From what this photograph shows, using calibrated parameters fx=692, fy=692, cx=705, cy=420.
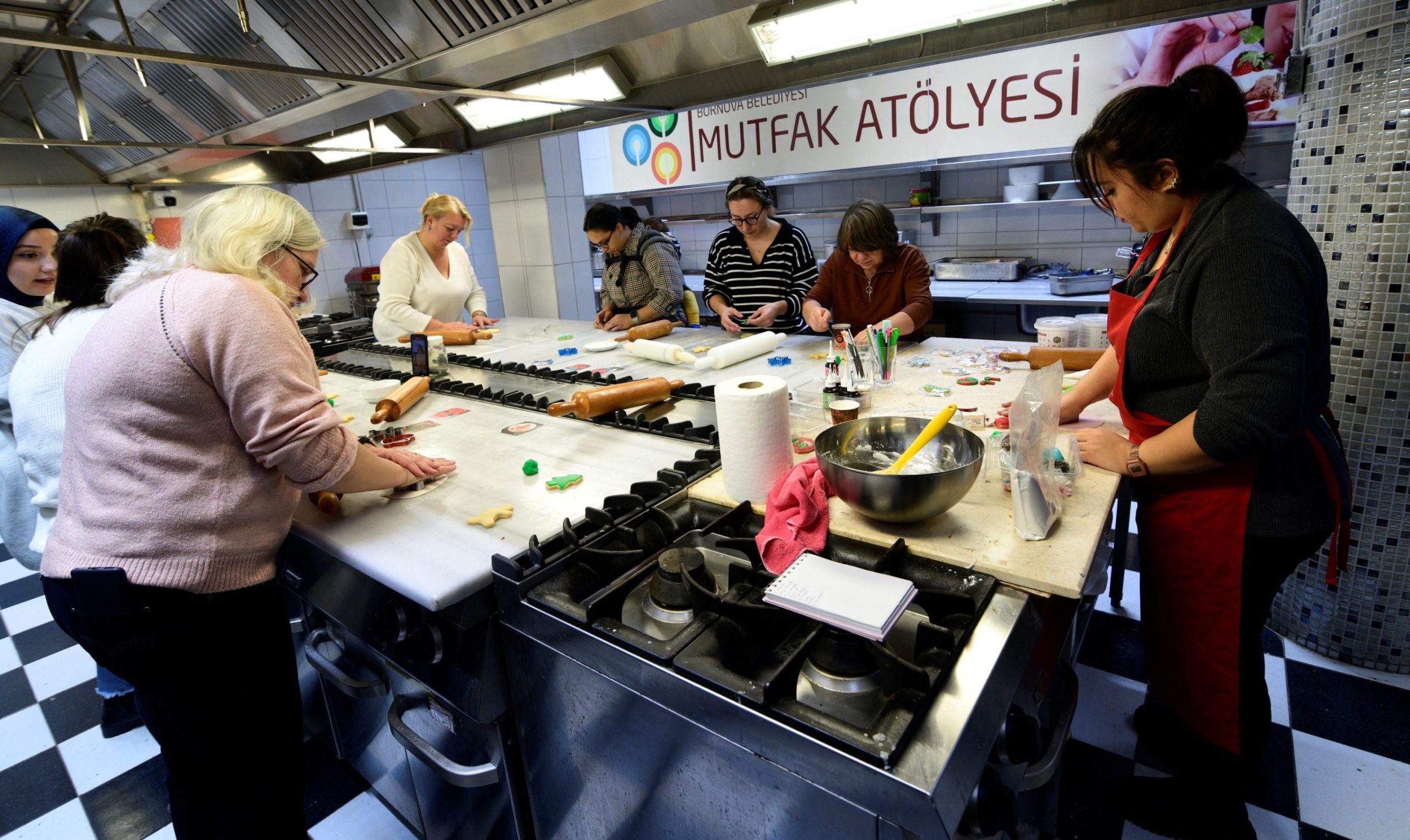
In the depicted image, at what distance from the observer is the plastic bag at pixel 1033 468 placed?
1.13m

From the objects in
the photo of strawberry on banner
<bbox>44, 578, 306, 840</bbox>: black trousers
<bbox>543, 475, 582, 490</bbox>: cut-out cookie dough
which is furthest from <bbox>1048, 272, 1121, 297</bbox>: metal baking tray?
<bbox>44, 578, 306, 840</bbox>: black trousers

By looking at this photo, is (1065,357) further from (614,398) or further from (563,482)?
(563,482)

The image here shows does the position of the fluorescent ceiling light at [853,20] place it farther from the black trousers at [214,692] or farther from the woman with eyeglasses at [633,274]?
the black trousers at [214,692]

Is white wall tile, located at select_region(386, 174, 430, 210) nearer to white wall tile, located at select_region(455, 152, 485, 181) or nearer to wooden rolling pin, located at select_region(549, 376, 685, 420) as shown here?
white wall tile, located at select_region(455, 152, 485, 181)

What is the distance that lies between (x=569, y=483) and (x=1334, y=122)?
91.7 inches

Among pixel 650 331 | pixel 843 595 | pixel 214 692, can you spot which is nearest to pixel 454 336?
pixel 650 331

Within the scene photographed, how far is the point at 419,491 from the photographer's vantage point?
1.60m

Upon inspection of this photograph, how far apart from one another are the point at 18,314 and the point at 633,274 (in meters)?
2.40

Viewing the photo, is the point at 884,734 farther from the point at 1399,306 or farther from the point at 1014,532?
the point at 1399,306

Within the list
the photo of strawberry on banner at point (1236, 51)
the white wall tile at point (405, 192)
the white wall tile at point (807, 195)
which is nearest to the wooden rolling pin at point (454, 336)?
the white wall tile at point (807, 195)

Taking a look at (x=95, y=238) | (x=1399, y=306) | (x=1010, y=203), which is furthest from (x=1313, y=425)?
(x=1010, y=203)

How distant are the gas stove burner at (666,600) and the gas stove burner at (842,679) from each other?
0.64ft

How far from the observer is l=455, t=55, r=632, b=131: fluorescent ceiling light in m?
2.94

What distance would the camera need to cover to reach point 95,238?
1962mm
